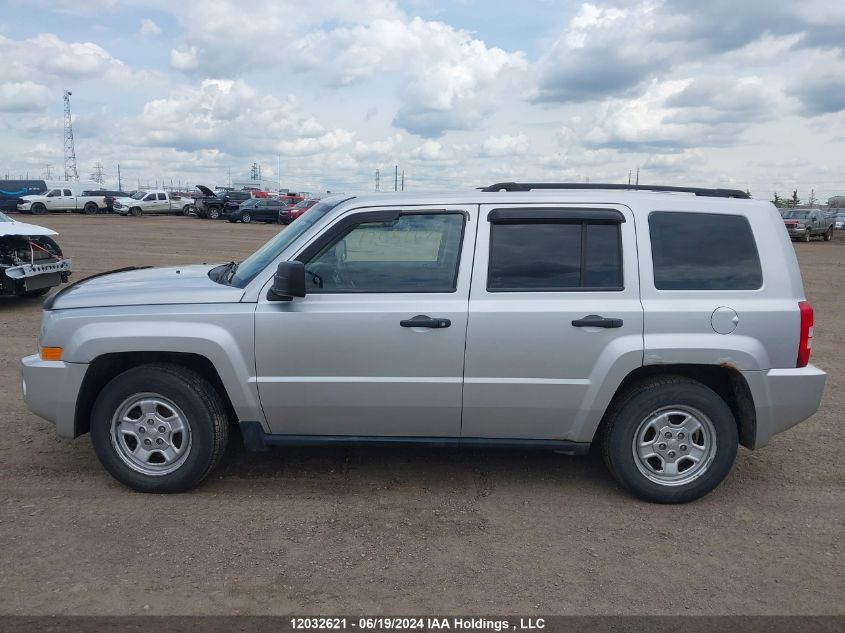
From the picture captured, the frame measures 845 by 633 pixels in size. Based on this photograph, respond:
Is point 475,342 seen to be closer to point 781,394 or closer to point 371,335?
point 371,335

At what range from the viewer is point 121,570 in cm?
358

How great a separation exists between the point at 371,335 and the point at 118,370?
1672 millimetres

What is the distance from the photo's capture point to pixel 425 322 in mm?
4195

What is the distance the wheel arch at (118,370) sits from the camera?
14.5 ft

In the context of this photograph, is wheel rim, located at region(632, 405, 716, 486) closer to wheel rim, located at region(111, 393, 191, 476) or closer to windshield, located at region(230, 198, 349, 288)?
windshield, located at region(230, 198, 349, 288)

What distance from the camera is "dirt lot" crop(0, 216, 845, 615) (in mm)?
3396

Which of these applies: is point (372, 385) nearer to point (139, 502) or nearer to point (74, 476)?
point (139, 502)

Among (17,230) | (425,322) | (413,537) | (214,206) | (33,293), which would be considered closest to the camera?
(413,537)

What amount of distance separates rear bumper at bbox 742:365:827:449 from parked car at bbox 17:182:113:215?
4946 cm

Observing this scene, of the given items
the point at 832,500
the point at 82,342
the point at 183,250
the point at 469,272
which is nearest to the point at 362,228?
the point at 469,272

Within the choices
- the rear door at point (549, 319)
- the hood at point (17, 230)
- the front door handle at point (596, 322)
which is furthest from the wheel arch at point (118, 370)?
the hood at point (17, 230)

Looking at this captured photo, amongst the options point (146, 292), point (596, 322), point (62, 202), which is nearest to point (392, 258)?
point (596, 322)

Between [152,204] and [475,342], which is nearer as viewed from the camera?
[475,342]

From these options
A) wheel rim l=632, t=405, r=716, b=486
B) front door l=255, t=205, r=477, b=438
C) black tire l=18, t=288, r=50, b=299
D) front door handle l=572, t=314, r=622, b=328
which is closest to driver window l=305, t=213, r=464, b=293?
front door l=255, t=205, r=477, b=438
